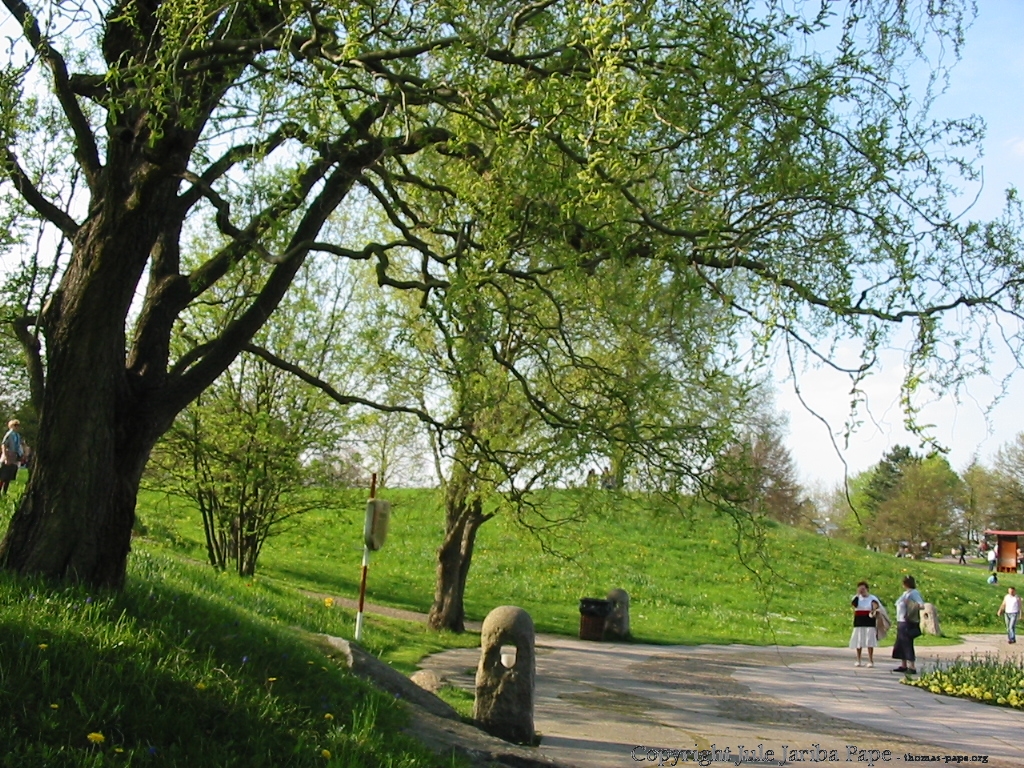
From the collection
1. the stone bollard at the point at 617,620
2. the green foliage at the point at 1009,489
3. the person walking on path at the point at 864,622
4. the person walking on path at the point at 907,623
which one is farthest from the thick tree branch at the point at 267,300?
the green foliage at the point at 1009,489

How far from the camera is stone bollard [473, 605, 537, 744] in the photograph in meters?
9.52

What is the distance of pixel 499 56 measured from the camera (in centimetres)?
759

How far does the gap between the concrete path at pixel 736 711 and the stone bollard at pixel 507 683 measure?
38 cm

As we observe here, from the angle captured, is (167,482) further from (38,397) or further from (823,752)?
(823,752)

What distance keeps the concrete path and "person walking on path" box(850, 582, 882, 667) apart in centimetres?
55

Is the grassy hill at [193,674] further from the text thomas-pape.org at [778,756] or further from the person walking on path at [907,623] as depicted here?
the person walking on path at [907,623]

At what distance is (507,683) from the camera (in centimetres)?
960

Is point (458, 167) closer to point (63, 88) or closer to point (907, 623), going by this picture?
point (63, 88)

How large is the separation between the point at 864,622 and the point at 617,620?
5838mm

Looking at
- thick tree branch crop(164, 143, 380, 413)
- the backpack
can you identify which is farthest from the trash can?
thick tree branch crop(164, 143, 380, 413)

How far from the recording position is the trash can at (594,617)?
82.8 feet

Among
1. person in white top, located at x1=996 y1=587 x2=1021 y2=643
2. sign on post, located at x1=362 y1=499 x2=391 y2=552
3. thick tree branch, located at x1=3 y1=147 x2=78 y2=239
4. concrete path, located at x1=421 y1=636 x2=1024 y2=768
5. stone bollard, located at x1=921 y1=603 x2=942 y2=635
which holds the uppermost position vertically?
thick tree branch, located at x1=3 y1=147 x2=78 y2=239

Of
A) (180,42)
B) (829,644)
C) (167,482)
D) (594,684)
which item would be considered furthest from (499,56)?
(829,644)

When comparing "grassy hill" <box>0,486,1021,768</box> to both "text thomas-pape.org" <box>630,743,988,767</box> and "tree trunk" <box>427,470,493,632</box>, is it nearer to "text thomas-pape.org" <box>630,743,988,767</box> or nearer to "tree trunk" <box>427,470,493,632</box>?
"text thomas-pape.org" <box>630,743,988,767</box>
